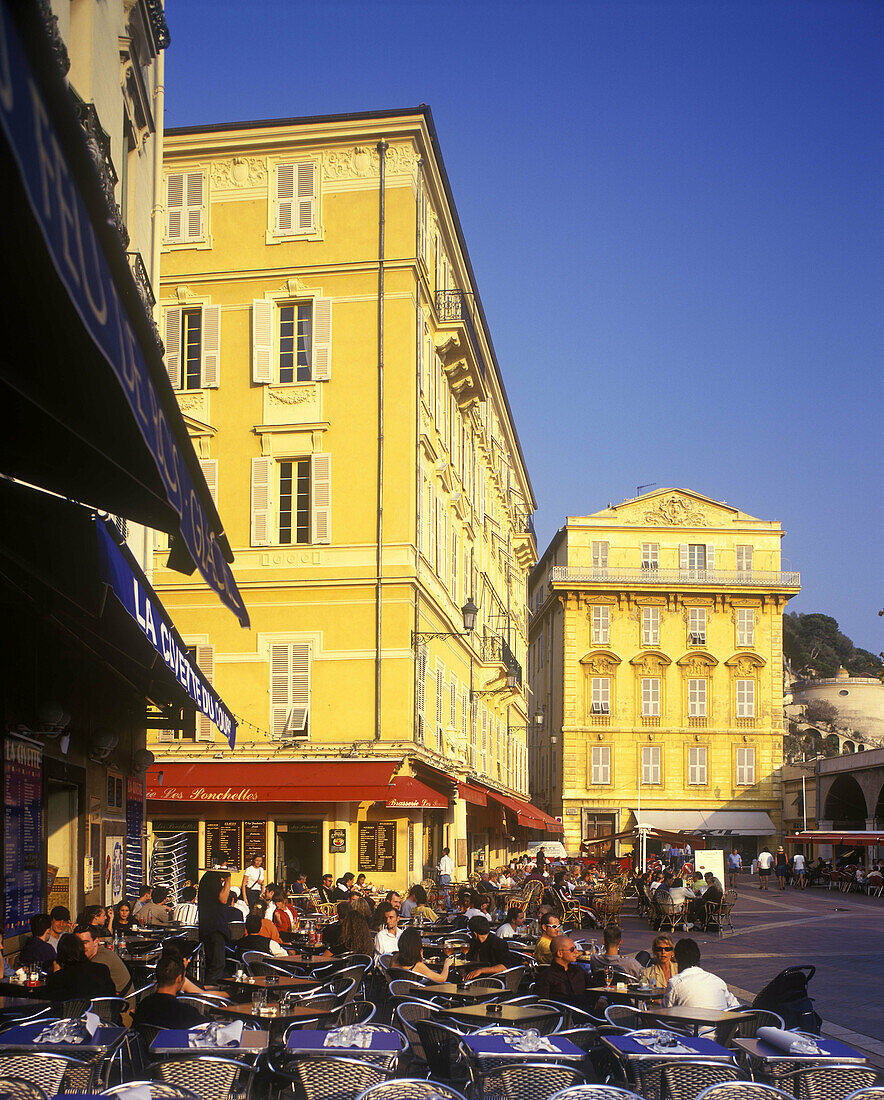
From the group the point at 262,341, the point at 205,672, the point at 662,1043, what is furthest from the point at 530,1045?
the point at 262,341

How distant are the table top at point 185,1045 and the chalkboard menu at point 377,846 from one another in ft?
57.0

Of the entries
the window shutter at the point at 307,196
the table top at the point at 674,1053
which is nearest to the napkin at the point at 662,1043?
the table top at the point at 674,1053

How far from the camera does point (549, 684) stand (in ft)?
245

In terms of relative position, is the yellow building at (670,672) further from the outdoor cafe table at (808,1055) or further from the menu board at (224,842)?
the outdoor cafe table at (808,1055)

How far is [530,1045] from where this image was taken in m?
6.76

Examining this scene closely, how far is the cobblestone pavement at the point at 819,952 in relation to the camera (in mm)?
13730

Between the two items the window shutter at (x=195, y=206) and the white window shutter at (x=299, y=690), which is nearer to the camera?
the white window shutter at (x=299, y=690)

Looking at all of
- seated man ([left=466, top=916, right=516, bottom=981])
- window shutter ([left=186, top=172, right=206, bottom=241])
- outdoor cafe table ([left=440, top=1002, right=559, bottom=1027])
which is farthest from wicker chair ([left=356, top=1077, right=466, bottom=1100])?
window shutter ([left=186, top=172, right=206, bottom=241])

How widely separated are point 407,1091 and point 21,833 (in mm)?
7500

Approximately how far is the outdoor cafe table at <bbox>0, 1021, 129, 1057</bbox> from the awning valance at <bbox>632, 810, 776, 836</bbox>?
59952 millimetres

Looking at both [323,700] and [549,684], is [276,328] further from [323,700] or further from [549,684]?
[549,684]

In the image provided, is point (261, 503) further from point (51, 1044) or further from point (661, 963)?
point (51, 1044)

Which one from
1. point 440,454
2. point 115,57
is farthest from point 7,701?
point 440,454

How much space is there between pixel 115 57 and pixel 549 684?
210ft
